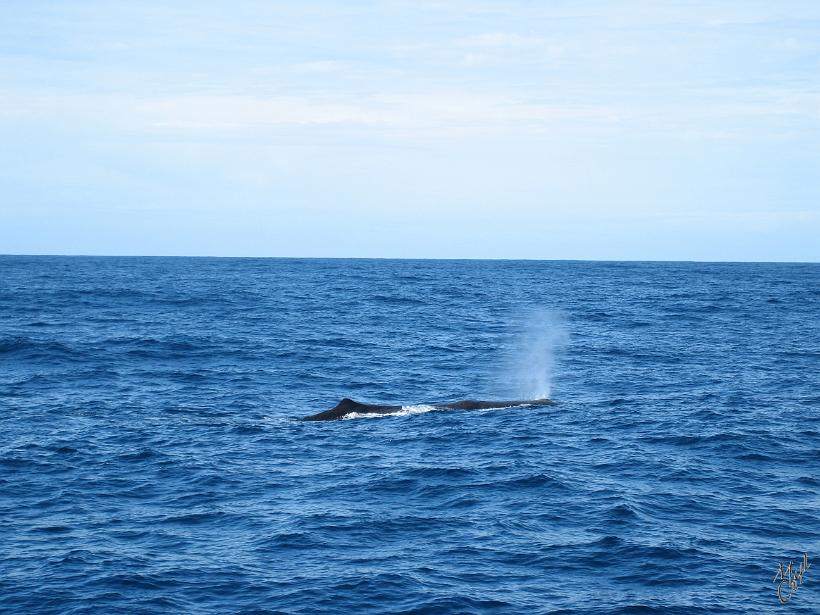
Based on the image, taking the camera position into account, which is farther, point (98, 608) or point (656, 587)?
point (656, 587)

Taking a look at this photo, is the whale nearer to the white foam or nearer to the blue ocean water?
the white foam

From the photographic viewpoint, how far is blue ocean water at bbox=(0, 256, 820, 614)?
19.9 metres

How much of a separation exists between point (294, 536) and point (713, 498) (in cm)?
1238

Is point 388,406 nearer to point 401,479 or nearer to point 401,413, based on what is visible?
point 401,413

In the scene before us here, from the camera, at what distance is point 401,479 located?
28094 millimetres

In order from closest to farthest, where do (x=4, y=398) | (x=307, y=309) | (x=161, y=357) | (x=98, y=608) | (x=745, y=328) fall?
(x=98, y=608) → (x=4, y=398) → (x=161, y=357) → (x=745, y=328) → (x=307, y=309)

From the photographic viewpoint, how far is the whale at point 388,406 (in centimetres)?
3800

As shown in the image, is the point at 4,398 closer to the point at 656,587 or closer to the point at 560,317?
the point at 656,587

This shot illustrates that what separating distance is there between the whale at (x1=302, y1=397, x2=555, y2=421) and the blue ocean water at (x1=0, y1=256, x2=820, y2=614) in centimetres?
86

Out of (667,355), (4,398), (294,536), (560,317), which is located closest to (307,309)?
(560,317)

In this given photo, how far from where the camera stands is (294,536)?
75.5 feet

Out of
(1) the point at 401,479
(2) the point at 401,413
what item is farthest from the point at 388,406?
(1) the point at 401,479

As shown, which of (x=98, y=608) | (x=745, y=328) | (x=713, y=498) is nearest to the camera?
(x=98, y=608)

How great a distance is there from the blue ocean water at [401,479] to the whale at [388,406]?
2.84 ft
